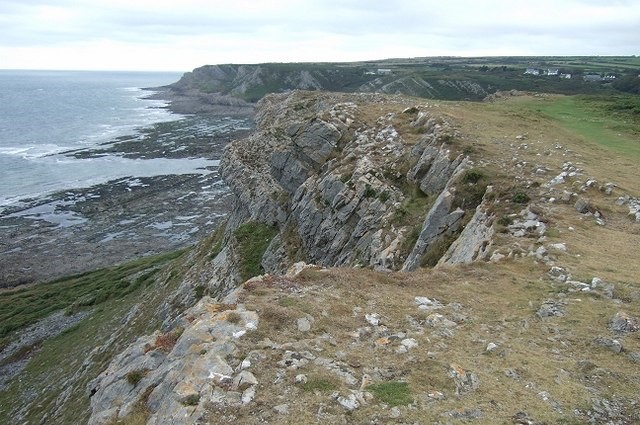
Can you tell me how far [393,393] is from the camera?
33.0 feet

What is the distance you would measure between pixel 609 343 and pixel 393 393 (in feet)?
18.2

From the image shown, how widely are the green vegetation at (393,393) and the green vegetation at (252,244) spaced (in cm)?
2675

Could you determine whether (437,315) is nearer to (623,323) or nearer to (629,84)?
(623,323)

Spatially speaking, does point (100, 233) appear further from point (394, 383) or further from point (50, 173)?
point (394, 383)

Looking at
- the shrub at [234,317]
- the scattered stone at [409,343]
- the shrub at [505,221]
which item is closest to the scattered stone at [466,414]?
the scattered stone at [409,343]

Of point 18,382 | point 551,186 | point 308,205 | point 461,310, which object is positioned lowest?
point 18,382

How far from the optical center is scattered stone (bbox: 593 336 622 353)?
11336 mm

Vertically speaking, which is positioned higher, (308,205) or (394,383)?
(394,383)

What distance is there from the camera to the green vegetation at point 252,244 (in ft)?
122

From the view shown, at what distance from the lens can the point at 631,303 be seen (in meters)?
13.3

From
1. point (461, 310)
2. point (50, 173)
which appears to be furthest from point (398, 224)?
point (50, 173)

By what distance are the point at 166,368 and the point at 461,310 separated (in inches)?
317

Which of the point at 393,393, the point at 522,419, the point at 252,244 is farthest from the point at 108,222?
the point at 522,419

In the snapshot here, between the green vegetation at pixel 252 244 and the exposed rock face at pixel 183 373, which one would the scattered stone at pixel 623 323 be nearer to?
the exposed rock face at pixel 183 373
